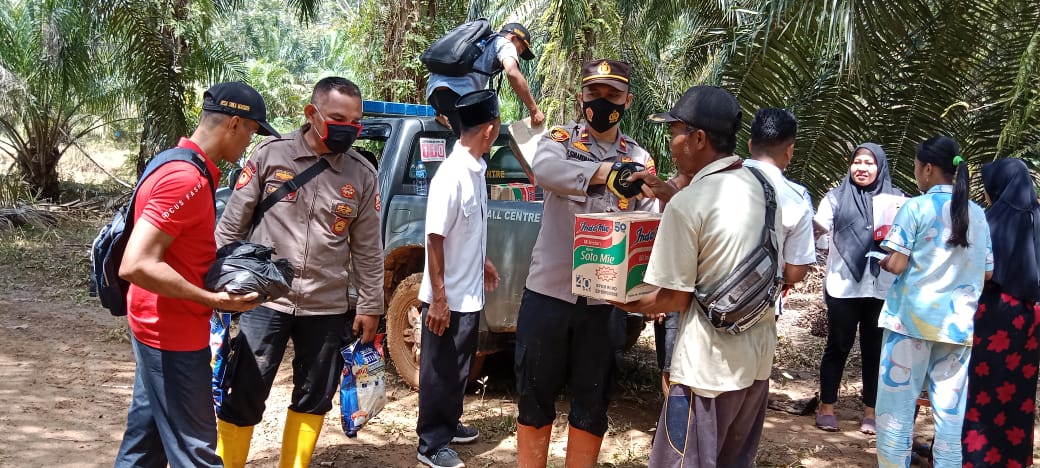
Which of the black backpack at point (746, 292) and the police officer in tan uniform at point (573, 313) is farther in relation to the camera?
the police officer in tan uniform at point (573, 313)

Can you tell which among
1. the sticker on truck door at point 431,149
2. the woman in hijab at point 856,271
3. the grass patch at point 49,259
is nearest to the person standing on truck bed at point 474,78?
the sticker on truck door at point 431,149

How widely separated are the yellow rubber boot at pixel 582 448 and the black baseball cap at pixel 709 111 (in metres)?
1.72

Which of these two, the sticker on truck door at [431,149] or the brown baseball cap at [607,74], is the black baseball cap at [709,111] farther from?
the sticker on truck door at [431,149]

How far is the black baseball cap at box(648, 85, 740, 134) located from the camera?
285cm

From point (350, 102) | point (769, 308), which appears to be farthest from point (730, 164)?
point (350, 102)

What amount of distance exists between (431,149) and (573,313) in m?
2.52

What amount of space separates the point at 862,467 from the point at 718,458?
7.42 ft

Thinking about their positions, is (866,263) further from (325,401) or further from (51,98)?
(51,98)

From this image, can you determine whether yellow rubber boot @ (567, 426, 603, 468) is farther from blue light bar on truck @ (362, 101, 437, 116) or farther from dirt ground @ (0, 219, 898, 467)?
blue light bar on truck @ (362, 101, 437, 116)

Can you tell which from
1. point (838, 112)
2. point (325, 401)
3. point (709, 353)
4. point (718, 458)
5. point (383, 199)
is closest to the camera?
point (709, 353)

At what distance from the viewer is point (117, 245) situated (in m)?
2.90

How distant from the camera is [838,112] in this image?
249 inches

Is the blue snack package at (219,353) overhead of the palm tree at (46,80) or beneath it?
beneath

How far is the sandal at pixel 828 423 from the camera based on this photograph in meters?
5.45
